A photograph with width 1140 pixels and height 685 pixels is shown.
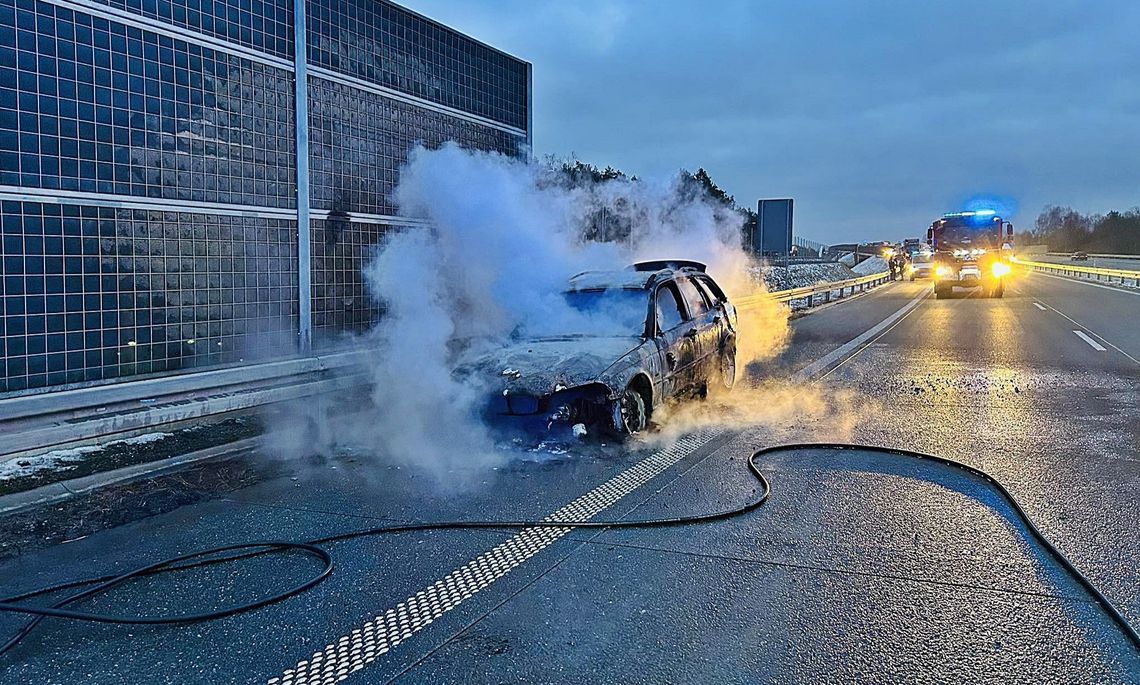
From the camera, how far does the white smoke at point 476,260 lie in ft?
22.8

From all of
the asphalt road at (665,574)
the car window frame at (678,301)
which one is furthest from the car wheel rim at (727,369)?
the asphalt road at (665,574)

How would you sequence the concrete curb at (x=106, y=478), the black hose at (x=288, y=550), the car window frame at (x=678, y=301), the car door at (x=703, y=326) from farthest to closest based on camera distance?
the car door at (x=703, y=326) → the car window frame at (x=678, y=301) → the concrete curb at (x=106, y=478) → the black hose at (x=288, y=550)

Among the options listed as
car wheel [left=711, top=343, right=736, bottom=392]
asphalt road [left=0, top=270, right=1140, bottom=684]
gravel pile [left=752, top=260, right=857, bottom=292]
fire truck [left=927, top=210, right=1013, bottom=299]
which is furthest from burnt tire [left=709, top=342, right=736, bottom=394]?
fire truck [left=927, top=210, right=1013, bottom=299]

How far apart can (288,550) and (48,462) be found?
3.04 m

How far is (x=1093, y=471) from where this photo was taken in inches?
231

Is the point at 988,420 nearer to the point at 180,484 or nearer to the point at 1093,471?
the point at 1093,471

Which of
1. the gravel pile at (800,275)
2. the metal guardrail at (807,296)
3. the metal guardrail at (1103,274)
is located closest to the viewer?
the metal guardrail at (807,296)

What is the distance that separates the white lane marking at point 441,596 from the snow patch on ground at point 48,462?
3872mm

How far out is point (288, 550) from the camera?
4457 millimetres

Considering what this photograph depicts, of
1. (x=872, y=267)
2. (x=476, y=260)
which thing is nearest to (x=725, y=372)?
(x=476, y=260)

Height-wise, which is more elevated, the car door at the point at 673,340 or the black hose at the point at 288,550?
the car door at the point at 673,340

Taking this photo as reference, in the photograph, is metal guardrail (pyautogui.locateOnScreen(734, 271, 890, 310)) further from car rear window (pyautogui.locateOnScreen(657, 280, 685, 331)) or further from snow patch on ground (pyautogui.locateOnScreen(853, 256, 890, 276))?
snow patch on ground (pyautogui.locateOnScreen(853, 256, 890, 276))

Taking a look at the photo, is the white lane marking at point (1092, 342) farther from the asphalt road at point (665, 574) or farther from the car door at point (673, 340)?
the car door at point (673, 340)

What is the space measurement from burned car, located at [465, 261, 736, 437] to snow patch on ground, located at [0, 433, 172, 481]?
10.7ft
